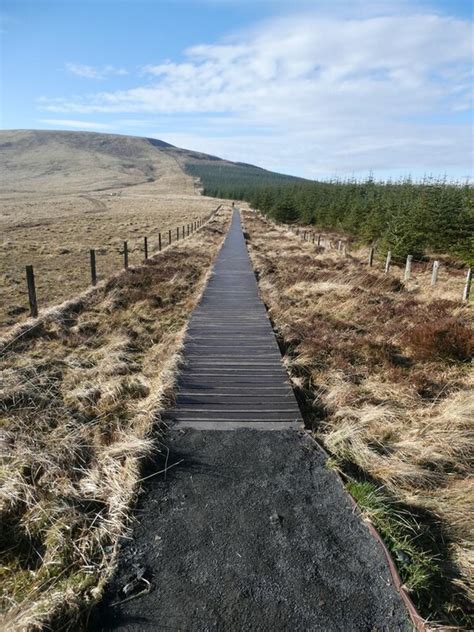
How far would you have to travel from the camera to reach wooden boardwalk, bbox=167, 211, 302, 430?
203 inches

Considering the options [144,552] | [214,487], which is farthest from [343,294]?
[144,552]

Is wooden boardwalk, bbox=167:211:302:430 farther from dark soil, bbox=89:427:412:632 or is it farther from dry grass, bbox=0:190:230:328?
dry grass, bbox=0:190:230:328

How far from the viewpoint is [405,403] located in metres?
6.05

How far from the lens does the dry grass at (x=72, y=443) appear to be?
2900 millimetres

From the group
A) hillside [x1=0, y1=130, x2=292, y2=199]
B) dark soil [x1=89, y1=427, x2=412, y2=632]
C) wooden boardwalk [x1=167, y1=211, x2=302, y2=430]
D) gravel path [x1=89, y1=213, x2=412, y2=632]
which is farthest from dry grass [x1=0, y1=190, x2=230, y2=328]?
hillside [x1=0, y1=130, x2=292, y2=199]

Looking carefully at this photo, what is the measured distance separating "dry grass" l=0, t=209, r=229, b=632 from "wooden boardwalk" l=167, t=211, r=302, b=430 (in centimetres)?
36

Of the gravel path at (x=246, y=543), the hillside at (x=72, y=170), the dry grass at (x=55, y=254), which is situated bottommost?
the dry grass at (x=55, y=254)

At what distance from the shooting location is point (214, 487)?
151 inches

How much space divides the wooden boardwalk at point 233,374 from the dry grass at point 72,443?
1.17ft

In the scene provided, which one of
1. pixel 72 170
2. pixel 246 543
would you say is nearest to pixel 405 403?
pixel 246 543

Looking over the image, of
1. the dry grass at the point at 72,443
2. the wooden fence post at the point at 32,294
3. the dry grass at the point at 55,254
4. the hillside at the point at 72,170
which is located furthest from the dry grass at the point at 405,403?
the hillside at the point at 72,170

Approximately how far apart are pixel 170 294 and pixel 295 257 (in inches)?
352

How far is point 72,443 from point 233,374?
8.77 ft

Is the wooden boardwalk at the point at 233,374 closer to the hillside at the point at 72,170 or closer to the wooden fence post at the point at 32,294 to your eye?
the wooden fence post at the point at 32,294
